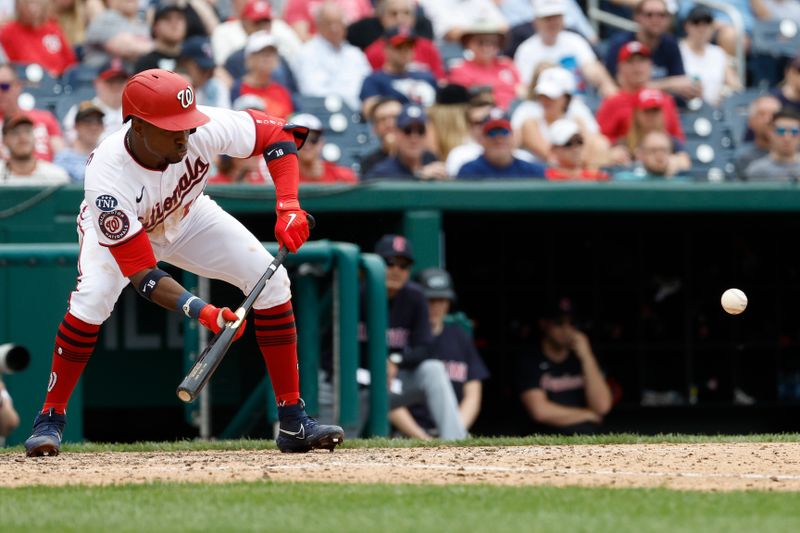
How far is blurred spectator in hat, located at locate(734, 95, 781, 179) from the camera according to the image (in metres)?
10.6

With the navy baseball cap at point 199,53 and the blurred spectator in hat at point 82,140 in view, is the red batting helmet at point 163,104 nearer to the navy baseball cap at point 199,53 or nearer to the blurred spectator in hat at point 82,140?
the blurred spectator in hat at point 82,140

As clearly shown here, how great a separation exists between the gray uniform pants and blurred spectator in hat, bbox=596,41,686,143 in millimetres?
2727

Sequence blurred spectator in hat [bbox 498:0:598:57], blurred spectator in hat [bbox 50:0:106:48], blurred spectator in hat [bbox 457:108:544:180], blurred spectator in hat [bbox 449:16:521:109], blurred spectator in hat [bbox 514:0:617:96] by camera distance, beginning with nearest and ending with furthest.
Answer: blurred spectator in hat [bbox 457:108:544:180]
blurred spectator in hat [bbox 50:0:106:48]
blurred spectator in hat [bbox 449:16:521:109]
blurred spectator in hat [bbox 514:0:617:96]
blurred spectator in hat [bbox 498:0:598:57]

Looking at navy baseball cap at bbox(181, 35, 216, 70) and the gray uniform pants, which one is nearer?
the gray uniform pants

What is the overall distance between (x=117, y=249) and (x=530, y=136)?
5.50m

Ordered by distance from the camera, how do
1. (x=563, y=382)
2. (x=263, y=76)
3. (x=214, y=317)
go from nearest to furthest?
(x=214, y=317) → (x=563, y=382) → (x=263, y=76)

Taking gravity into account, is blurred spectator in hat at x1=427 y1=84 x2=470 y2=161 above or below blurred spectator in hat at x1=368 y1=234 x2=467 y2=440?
above

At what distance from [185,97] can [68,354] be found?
3.79 feet

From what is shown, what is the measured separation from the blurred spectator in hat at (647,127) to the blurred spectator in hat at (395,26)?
5.70 feet

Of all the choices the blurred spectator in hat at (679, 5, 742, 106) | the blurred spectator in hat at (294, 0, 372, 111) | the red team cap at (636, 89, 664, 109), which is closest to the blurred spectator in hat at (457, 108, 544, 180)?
the red team cap at (636, 89, 664, 109)

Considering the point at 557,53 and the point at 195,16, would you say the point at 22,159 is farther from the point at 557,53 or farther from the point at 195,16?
the point at 557,53

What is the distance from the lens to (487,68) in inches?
456

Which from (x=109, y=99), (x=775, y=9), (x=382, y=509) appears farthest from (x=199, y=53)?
(x=382, y=509)

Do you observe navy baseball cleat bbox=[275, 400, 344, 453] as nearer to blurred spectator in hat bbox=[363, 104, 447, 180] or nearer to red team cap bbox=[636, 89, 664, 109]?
blurred spectator in hat bbox=[363, 104, 447, 180]
